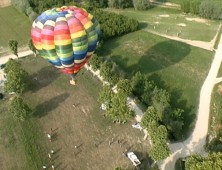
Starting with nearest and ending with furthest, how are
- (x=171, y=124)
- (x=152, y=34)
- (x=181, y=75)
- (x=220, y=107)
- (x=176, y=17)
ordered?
(x=171, y=124), (x=220, y=107), (x=181, y=75), (x=152, y=34), (x=176, y=17)

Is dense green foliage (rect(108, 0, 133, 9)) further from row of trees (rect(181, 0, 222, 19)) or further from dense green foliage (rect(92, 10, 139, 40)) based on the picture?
row of trees (rect(181, 0, 222, 19))

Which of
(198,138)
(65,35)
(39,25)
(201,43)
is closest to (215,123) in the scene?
(198,138)

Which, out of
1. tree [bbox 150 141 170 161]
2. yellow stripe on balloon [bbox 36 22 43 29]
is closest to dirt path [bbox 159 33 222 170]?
tree [bbox 150 141 170 161]

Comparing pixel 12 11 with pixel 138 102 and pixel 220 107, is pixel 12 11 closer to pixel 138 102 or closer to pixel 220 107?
pixel 138 102

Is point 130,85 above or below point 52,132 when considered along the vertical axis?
above

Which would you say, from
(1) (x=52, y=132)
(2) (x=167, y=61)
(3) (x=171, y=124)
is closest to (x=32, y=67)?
(1) (x=52, y=132)

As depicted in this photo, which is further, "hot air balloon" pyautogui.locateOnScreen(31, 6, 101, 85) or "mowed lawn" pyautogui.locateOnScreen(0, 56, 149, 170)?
"mowed lawn" pyautogui.locateOnScreen(0, 56, 149, 170)
